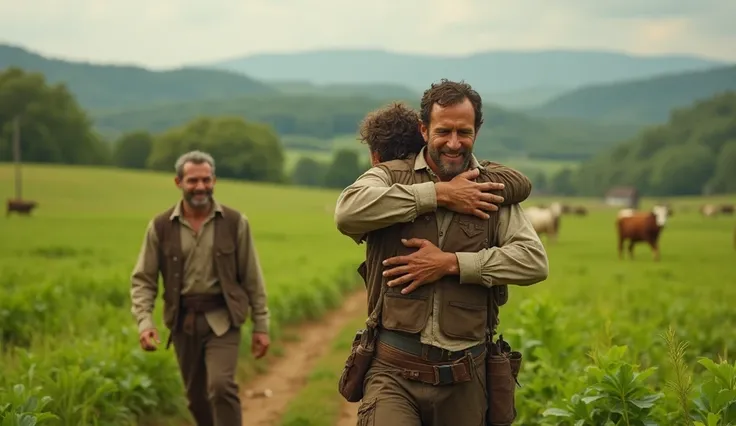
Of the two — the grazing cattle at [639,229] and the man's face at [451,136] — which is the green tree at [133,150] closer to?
the grazing cattle at [639,229]

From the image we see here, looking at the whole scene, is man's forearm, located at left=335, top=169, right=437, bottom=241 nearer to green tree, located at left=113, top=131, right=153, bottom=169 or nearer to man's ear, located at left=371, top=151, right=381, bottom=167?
man's ear, located at left=371, top=151, right=381, bottom=167

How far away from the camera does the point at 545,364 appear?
8445 mm

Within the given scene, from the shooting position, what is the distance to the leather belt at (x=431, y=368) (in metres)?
4.99

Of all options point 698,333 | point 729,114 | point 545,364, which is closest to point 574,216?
point 698,333

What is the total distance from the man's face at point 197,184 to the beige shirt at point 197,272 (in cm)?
13

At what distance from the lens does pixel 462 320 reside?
5.04 meters

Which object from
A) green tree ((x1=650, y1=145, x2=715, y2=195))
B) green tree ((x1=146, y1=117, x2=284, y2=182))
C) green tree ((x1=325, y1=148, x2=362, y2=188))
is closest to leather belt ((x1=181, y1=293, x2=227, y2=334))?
green tree ((x1=146, y1=117, x2=284, y2=182))

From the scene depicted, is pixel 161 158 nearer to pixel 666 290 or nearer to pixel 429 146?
pixel 666 290

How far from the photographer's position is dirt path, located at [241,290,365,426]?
1091 cm

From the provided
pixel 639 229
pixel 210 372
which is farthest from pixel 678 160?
pixel 210 372

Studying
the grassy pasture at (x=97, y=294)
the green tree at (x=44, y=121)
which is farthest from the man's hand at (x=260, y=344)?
the green tree at (x=44, y=121)

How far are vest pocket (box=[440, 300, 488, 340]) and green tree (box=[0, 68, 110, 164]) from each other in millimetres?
93802

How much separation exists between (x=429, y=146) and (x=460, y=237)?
502 millimetres

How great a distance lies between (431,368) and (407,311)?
31 cm
